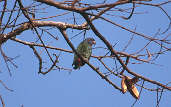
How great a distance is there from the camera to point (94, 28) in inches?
96.8

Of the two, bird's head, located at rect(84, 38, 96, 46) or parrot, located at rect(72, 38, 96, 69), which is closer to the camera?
parrot, located at rect(72, 38, 96, 69)

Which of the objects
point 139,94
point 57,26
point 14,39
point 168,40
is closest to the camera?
point 168,40

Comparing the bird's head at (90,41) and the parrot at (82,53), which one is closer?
the parrot at (82,53)

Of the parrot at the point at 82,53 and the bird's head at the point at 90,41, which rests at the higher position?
the bird's head at the point at 90,41

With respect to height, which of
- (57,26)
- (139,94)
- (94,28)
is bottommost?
(139,94)

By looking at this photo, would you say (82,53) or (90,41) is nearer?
(82,53)

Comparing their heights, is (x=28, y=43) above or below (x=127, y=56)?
above

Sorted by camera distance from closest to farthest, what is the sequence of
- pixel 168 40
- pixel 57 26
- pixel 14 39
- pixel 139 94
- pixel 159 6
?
pixel 159 6 < pixel 168 40 < pixel 139 94 < pixel 57 26 < pixel 14 39

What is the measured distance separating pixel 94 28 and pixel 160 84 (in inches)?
34.5

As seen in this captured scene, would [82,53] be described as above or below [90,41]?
below

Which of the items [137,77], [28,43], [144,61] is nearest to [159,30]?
[144,61]

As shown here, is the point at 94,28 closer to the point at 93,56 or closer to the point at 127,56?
the point at 127,56

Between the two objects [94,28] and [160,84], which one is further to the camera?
[160,84]

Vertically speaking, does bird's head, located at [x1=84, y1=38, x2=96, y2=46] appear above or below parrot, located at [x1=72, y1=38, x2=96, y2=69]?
above
